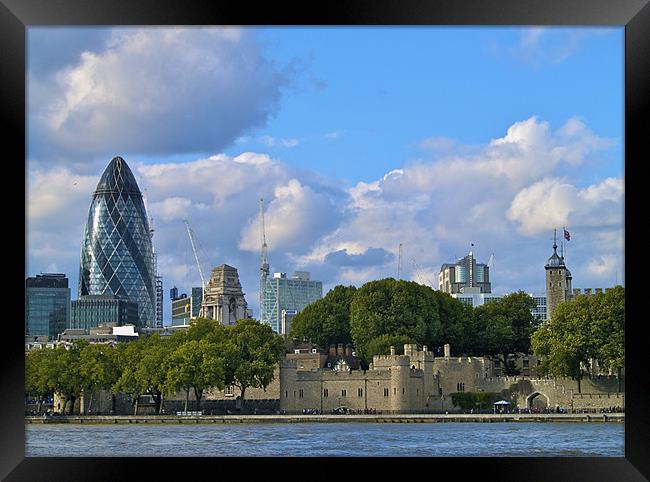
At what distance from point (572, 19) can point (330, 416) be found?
127ft

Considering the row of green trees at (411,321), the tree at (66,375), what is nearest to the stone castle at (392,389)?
the tree at (66,375)

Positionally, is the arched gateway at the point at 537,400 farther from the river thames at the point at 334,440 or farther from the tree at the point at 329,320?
the tree at the point at 329,320

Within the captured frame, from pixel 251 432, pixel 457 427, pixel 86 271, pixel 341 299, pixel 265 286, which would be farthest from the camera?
pixel 86 271

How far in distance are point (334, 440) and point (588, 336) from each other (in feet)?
56.1

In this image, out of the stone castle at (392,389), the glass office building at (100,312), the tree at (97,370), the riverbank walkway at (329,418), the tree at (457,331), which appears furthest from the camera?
the glass office building at (100,312)

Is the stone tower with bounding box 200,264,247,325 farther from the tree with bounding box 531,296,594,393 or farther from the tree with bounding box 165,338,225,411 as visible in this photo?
the tree with bounding box 531,296,594,393

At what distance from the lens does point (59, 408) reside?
175 ft

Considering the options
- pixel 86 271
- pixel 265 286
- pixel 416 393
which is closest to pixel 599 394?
pixel 416 393

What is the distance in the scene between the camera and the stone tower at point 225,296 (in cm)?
8300

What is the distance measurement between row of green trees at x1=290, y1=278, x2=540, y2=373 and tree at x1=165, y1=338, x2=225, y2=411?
826 cm

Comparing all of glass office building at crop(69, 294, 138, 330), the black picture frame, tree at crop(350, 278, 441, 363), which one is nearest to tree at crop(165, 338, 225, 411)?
tree at crop(350, 278, 441, 363)

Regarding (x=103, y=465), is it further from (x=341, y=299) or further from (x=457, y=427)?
(x=341, y=299)

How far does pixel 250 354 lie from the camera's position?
170 ft

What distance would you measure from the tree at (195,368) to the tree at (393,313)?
881cm
